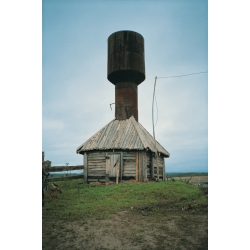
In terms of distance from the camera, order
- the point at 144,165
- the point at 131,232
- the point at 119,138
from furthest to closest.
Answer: the point at 119,138 → the point at 144,165 → the point at 131,232

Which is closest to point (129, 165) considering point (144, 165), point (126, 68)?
point (144, 165)

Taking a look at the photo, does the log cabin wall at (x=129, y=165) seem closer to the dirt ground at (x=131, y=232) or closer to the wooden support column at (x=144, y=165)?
the wooden support column at (x=144, y=165)

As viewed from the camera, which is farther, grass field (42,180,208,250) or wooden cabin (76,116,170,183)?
wooden cabin (76,116,170,183)

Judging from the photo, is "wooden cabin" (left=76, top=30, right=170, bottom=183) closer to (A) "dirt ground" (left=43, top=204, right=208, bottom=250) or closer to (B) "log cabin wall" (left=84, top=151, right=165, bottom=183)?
(B) "log cabin wall" (left=84, top=151, right=165, bottom=183)

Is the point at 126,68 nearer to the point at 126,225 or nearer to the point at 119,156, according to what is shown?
the point at 119,156

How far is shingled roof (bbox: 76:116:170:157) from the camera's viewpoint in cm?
1350

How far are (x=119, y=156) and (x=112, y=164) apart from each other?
2.57 feet

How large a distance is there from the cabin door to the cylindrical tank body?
416 centimetres

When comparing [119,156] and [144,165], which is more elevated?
[119,156]

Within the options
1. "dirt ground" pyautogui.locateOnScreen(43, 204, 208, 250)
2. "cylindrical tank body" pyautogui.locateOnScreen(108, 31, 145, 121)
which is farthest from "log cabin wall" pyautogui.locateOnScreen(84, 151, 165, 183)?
"dirt ground" pyautogui.locateOnScreen(43, 204, 208, 250)

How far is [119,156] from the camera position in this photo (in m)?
13.6

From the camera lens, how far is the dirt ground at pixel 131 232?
3.79 m
